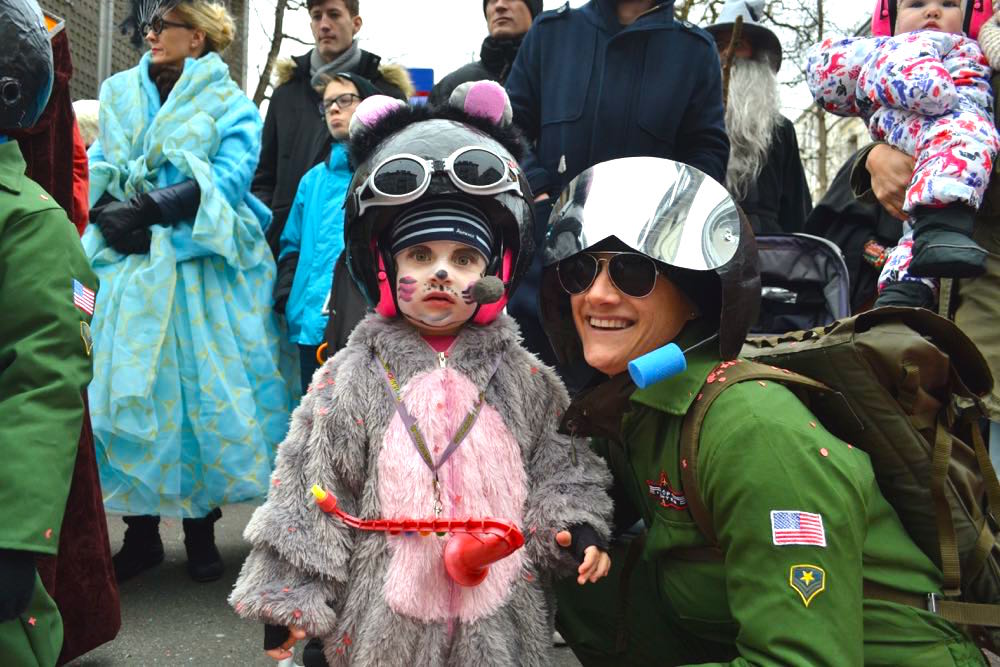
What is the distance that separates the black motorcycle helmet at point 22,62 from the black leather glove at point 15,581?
36.6 inches

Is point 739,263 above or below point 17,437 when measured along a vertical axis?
above

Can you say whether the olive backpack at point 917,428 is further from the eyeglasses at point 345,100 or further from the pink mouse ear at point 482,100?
the eyeglasses at point 345,100

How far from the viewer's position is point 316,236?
388cm

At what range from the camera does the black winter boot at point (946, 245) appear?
247 centimetres

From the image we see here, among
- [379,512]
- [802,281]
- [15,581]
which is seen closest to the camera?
[15,581]

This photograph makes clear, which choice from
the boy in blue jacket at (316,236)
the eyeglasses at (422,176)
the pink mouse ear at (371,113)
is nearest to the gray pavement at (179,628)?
the boy in blue jacket at (316,236)

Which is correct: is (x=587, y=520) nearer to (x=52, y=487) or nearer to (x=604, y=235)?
(x=604, y=235)

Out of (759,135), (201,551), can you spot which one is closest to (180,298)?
(201,551)

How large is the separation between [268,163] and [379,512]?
9.47 ft

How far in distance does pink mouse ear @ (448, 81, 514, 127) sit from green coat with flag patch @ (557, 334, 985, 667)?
0.76m

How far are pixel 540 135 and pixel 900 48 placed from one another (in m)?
1.15

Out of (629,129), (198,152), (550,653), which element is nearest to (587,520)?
(550,653)

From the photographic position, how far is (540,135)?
3.28 m

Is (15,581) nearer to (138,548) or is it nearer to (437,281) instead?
(437,281)
